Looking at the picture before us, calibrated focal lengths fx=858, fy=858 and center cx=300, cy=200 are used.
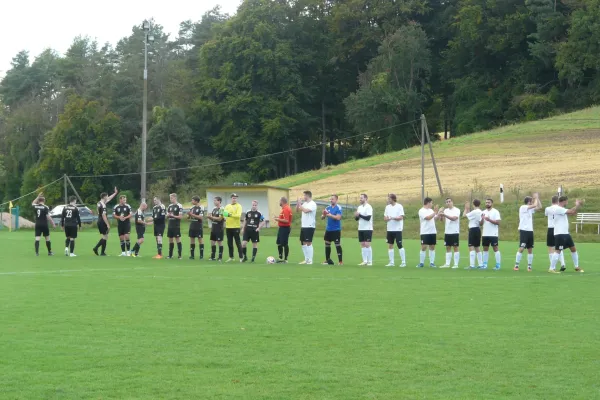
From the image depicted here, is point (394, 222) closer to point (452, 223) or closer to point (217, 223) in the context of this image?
point (452, 223)

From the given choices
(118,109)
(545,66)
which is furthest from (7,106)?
(545,66)

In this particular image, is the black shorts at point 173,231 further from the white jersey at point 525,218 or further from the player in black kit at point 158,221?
the white jersey at point 525,218

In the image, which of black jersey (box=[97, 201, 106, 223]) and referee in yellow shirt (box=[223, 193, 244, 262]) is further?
black jersey (box=[97, 201, 106, 223])

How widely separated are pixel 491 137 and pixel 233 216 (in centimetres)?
5272

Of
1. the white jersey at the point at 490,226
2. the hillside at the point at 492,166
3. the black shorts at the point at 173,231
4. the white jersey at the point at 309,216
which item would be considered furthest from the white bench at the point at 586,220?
the black shorts at the point at 173,231

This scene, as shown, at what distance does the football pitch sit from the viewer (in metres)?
7.74

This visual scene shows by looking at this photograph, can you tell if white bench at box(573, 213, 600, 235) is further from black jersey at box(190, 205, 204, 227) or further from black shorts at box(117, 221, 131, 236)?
black shorts at box(117, 221, 131, 236)

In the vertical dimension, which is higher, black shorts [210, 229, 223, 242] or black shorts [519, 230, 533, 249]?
black shorts [210, 229, 223, 242]

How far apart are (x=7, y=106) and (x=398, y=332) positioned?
111 meters

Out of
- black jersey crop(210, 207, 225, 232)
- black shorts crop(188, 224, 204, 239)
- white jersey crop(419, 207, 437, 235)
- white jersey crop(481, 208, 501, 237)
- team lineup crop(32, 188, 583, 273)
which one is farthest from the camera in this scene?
black shorts crop(188, 224, 204, 239)

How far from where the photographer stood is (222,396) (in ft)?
24.2

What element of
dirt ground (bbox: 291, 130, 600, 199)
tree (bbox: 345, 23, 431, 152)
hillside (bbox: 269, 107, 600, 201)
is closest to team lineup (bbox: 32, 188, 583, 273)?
hillside (bbox: 269, 107, 600, 201)

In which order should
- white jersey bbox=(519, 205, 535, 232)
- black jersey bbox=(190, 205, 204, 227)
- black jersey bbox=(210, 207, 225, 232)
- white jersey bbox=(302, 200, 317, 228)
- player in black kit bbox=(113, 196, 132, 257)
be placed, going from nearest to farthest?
1. white jersey bbox=(519, 205, 535, 232)
2. white jersey bbox=(302, 200, 317, 228)
3. black jersey bbox=(210, 207, 225, 232)
4. black jersey bbox=(190, 205, 204, 227)
5. player in black kit bbox=(113, 196, 132, 257)

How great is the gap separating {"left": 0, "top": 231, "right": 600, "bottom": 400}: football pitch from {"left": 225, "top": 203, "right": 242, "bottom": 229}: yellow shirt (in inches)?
233
